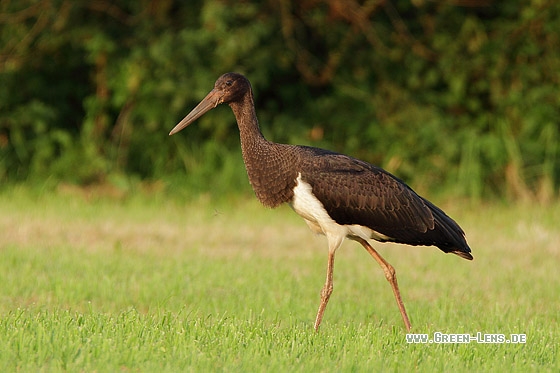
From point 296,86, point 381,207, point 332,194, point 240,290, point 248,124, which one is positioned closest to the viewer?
point 332,194

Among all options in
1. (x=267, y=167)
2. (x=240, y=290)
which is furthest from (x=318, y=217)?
(x=240, y=290)

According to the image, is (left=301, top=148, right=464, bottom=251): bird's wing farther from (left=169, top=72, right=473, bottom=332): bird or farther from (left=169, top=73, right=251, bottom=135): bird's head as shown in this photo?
(left=169, top=73, right=251, bottom=135): bird's head

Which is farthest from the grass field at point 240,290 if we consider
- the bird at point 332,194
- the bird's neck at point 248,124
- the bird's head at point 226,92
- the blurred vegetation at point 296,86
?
the bird's head at point 226,92

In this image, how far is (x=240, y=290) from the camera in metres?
7.74

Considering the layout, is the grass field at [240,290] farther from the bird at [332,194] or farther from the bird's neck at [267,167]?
the bird's neck at [267,167]

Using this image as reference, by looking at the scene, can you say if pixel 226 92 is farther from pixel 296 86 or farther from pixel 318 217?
pixel 296 86

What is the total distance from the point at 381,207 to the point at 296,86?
7348mm

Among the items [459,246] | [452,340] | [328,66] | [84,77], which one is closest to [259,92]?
[328,66]

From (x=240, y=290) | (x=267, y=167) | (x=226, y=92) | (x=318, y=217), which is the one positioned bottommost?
(x=240, y=290)

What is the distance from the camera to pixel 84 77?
14.0 metres

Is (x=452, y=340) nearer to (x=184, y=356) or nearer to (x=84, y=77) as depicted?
(x=184, y=356)

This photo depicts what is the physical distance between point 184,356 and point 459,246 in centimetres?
233

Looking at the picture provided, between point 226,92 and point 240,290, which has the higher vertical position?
point 226,92

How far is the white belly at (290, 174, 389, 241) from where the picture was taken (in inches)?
252
